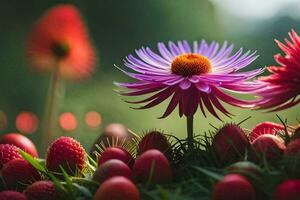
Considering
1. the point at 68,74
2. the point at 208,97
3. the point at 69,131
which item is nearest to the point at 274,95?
the point at 208,97

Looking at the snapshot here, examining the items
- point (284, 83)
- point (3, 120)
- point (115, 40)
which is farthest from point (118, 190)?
point (115, 40)

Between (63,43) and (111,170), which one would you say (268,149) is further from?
(63,43)

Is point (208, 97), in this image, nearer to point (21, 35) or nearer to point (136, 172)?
point (136, 172)

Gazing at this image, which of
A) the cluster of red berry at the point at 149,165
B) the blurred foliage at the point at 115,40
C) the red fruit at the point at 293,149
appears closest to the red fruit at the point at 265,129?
the cluster of red berry at the point at 149,165

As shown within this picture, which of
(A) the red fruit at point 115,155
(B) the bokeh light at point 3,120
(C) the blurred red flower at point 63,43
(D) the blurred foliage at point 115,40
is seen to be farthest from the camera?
(D) the blurred foliage at point 115,40

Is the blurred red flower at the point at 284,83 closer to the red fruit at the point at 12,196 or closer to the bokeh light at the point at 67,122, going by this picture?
the red fruit at the point at 12,196

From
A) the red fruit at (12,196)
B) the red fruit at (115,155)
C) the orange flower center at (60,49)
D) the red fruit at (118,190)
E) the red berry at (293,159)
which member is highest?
the orange flower center at (60,49)

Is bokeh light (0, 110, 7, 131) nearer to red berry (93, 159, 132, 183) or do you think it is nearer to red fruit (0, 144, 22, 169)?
red fruit (0, 144, 22, 169)
